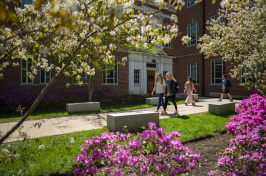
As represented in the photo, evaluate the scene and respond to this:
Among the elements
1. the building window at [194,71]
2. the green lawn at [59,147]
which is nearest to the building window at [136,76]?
the building window at [194,71]

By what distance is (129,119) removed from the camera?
552 centimetres

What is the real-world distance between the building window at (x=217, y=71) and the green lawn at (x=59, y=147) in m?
11.0

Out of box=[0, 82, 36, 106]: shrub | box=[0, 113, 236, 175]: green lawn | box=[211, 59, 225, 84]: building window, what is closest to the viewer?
box=[0, 113, 236, 175]: green lawn

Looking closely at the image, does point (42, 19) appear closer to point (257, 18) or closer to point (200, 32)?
point (257, 18)

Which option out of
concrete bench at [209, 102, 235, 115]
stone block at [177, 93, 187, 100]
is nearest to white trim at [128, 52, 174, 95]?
stone block at [177, 93, 187, 100]

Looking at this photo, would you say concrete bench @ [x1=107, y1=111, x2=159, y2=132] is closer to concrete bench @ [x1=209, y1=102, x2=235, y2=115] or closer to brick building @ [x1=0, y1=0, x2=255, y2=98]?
concrete bench @ [x1=209, y1=102, x2=235, y2=115]

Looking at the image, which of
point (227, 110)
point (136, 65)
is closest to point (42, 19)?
point (227, 110)

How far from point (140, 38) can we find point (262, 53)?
518 cm

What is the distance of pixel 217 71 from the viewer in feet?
57.1

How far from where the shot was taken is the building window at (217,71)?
16.9 m

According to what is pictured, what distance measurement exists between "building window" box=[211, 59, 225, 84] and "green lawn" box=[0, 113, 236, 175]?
11.0 meters

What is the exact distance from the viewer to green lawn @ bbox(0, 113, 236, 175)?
3.05 metres

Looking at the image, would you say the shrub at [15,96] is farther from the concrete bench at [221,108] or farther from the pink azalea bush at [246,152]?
the pink azalea bush at [246,152]

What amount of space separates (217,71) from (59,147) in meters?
16.8
